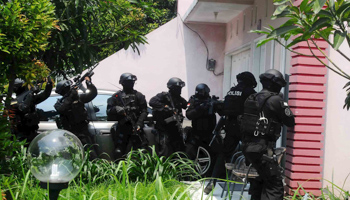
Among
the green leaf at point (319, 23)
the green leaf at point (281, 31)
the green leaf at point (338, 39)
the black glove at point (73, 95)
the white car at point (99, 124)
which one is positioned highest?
the green leaf at point (319, 23)

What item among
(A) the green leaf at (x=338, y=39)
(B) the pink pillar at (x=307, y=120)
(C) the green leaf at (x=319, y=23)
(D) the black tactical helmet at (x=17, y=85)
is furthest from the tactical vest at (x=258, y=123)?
(D) the black tactical helmet at (x=17, y=85)

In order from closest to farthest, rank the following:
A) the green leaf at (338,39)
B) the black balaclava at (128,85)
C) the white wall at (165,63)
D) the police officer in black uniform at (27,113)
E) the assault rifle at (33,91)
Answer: the green leaf at (338,39), the assault rifle at (33,91), the police officer in black uniform at (27,113), the black balaclava at (128,85), the white wall at (165,63)

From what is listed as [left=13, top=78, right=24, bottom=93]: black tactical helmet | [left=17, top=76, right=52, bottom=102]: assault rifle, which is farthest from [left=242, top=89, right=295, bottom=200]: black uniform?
[left=13, top=78, right=24, bottom=93]: black tactical helmet

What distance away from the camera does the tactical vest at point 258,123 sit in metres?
4.66

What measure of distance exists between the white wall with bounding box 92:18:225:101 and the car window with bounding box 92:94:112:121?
189 inches

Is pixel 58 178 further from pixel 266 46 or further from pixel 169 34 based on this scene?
pixel 169 34

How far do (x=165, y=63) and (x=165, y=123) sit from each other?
5.67m

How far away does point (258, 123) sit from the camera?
15.4 feet

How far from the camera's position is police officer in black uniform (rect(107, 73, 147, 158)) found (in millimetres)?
6789

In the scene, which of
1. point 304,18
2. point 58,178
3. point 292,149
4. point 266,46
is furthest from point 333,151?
point 58,178

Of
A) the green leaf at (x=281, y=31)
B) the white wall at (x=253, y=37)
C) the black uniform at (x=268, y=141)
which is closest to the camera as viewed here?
the green leaf at (x=281, y=31)

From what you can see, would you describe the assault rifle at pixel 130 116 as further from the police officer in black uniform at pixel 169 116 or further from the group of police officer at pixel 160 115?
the police officer in black uniform at pixel 169 116

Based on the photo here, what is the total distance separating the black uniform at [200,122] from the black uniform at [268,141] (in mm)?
1927

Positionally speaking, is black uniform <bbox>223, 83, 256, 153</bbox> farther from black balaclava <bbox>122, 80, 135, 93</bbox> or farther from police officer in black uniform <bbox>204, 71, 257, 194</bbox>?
black balaclava <bbox>122, 80, 135, 93</bbox>
